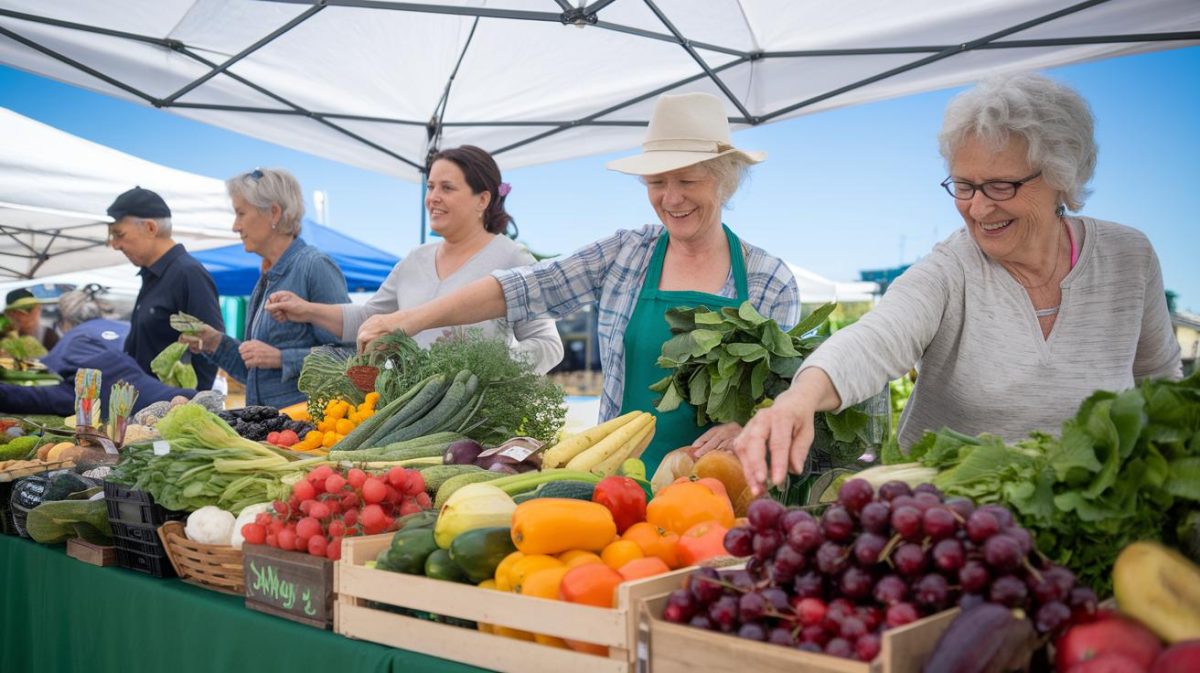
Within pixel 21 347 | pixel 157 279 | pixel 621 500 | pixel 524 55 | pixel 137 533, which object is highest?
pixel 524 55

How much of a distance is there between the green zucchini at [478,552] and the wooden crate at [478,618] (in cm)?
5

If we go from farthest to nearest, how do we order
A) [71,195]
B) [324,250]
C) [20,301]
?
[324,250]
[20,301]
[71,195]

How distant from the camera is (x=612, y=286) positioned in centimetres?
334

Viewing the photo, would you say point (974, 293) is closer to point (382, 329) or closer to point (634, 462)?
point (634, 462)

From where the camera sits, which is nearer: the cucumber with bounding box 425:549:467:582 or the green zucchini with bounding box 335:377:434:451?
the cucumber with bounding box 425:549:467:582

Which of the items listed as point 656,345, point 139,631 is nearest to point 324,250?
point 656,345

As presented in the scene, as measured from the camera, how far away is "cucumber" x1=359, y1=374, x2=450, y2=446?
292 centimetres

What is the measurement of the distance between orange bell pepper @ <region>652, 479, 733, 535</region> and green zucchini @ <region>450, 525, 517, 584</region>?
33 centimetres

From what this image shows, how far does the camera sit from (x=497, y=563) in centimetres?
179

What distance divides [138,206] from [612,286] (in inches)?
142

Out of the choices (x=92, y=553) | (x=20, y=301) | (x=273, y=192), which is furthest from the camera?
(x=20, y=301)

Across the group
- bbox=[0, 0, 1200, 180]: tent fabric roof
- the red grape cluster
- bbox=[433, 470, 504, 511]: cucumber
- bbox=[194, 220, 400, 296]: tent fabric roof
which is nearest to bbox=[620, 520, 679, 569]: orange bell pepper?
the red grape cluster

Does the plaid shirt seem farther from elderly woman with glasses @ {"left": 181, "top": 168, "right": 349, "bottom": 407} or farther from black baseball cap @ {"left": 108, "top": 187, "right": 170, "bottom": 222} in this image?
black baseball cap @ {"left": 108, "top": 187, "right": 170, "bottom": 222}

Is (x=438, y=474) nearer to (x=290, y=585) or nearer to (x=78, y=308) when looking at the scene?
(x=290, y=585)
